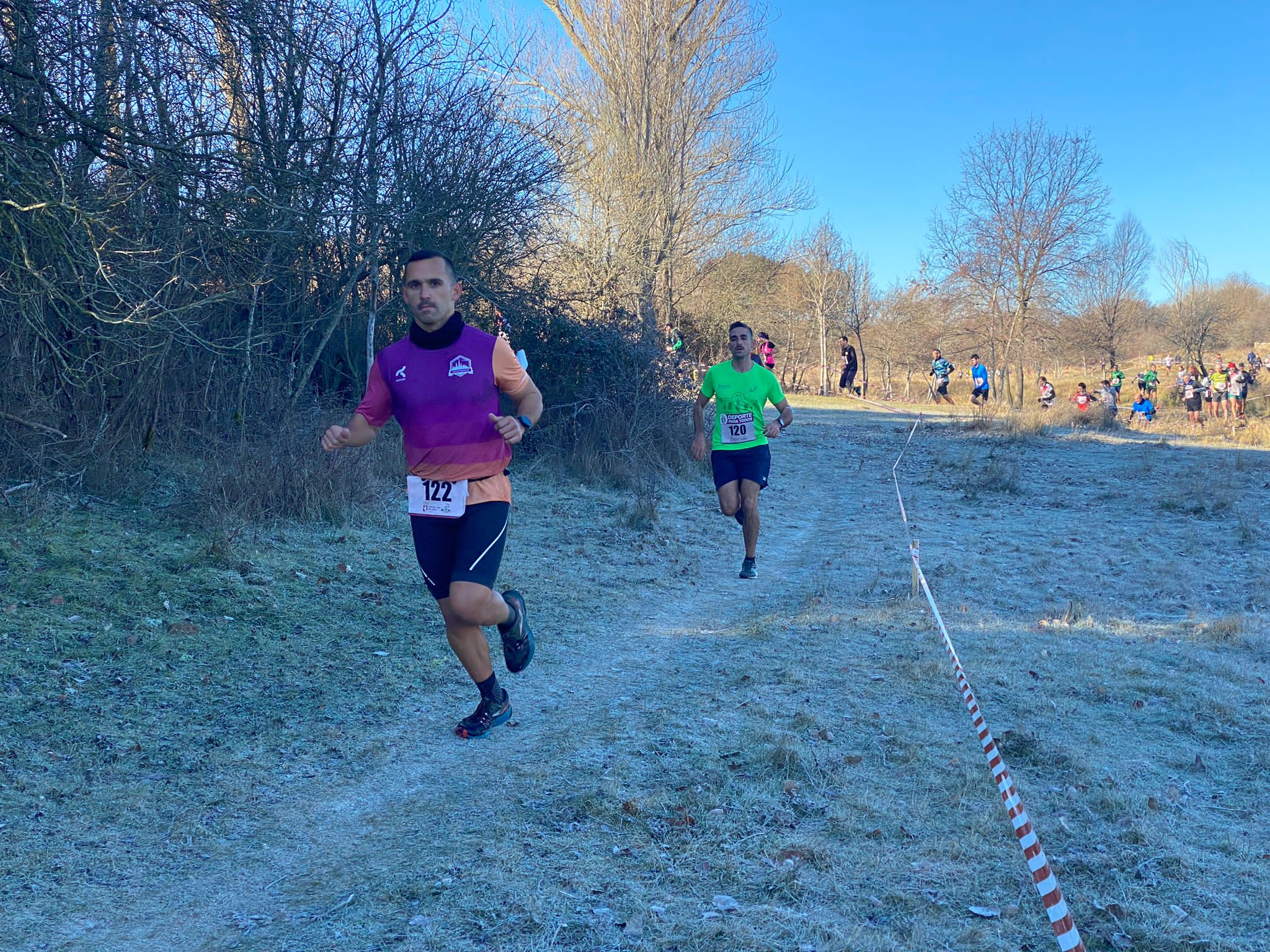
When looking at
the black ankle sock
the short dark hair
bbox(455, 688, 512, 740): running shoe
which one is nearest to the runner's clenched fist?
the short dark hair

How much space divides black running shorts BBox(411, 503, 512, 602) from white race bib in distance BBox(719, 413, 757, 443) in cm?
408

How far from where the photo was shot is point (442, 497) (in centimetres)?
422

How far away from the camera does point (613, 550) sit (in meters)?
9.50

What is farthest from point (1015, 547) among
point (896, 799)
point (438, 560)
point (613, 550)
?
point (438, 560)

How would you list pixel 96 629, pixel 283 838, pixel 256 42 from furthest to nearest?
pixel 256 42, pixel 96 629, pixel 283 838

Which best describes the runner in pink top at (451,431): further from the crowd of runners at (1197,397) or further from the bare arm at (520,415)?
the crowd of runners at (1197,397)

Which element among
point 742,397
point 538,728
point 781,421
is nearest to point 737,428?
point 742,397

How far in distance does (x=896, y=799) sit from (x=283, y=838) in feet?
7.94

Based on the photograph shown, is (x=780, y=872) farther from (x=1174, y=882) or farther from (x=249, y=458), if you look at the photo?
(x=249, y=458)

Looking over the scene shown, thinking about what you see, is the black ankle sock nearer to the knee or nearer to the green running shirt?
the knee

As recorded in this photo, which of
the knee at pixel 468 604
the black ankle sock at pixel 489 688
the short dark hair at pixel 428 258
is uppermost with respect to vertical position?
the short dark hair at pixel 428 258

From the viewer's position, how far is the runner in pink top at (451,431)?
4176 mm

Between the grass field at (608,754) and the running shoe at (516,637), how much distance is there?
39 cm

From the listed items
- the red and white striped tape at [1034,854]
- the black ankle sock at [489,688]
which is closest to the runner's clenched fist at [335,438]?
the black ankle sock at [489,688]
